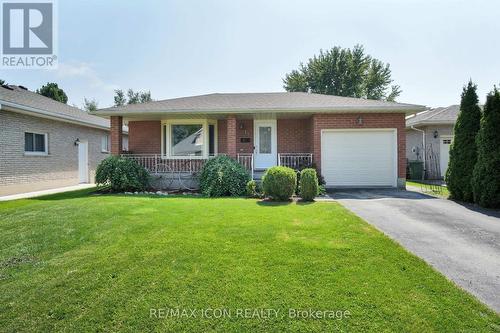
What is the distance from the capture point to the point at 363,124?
1115 cm

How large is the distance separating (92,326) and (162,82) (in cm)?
1885

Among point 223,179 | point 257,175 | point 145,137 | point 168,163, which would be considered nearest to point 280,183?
point 223,179

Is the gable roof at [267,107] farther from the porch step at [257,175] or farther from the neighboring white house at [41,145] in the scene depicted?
the neighboring white house at [41,145]

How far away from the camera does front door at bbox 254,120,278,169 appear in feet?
41.3

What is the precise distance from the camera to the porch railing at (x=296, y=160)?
11570 millimetres

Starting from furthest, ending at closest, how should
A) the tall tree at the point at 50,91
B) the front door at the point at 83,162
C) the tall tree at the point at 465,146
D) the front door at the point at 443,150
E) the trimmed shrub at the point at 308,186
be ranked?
1. the tall tree at the point at 50,91
2. the front door at the point at 443,150
3. the front door at the point at 83,162
4. the tall tree at the point at 465,146
5. the trimmed shrub at the point at 308,186

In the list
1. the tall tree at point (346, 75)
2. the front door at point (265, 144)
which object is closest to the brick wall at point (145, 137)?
the front door at point (265, 144)

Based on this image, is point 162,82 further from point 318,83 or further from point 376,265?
point 318,83

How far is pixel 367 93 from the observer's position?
114 feet

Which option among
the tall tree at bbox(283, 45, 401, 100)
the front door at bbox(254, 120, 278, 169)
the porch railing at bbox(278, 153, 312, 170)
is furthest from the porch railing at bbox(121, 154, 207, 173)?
the tall tree at bbox(283, 45, 401, 100)

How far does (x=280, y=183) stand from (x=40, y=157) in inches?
440

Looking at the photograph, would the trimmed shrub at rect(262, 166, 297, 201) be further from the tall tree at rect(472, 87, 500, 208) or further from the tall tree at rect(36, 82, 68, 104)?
the tall tree at rect(36, 82, 68, 104)

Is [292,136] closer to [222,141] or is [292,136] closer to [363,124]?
[363,124]

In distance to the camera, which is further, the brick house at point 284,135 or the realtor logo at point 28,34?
the brick house at point 284,135
